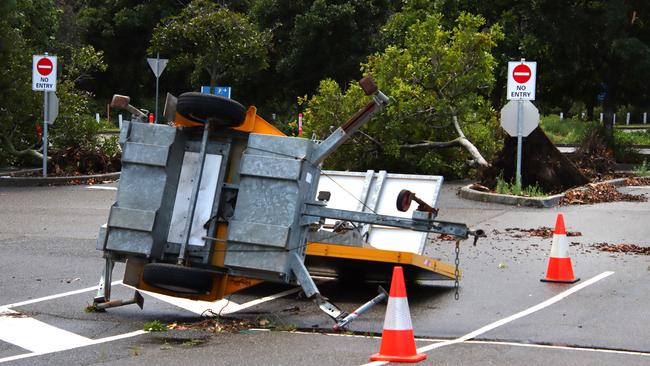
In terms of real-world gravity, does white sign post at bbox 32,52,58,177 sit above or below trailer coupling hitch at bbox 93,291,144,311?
above

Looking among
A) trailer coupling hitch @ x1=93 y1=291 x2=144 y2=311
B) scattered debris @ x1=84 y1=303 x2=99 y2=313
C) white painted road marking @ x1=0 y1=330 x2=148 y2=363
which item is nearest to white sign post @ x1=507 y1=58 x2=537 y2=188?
trailer coupling hitch @ x1=93 y1=291 x2=144 y2=311

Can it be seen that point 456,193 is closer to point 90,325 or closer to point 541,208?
point 541,208

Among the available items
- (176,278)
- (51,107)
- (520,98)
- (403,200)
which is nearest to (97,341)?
(176,278)

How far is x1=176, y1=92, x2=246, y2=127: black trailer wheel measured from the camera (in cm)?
925

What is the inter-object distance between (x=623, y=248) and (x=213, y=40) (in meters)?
29.3

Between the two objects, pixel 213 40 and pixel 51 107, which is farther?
pixel 213 40

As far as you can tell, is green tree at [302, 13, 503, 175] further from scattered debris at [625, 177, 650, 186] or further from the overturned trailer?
the overturned trailer

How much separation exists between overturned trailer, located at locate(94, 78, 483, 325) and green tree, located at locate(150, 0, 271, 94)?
31851 millimetres

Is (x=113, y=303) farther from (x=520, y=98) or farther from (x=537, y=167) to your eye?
(x=537, y=167)

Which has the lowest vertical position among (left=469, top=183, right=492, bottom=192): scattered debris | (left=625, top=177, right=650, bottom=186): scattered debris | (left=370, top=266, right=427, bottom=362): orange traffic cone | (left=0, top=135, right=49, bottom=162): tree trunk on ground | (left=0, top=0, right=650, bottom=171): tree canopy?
(left=370, top=266, right=427, bottom=362): orange traffic cone

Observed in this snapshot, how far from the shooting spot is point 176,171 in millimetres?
9570

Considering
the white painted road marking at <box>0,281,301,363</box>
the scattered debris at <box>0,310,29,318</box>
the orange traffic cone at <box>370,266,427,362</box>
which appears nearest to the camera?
the orange traffic cone at <box>370,266,427,362</box>

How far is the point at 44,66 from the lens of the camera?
23156mm

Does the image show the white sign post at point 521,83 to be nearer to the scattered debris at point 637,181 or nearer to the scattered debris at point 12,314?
the scattered debris at point 637,181
